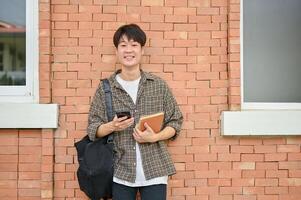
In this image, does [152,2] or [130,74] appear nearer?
A: [130,74]

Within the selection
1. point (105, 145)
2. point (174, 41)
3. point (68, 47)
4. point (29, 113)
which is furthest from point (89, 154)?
point (174, 41)

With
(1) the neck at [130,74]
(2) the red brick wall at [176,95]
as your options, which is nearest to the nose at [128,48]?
(1) the neck at [130,74]

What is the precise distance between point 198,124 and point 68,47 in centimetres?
130

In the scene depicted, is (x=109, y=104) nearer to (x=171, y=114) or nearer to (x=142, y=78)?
(x=142, y=78)

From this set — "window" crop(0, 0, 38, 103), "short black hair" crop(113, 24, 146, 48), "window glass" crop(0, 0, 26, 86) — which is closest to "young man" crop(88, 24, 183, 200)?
"short black hair" crop(113, 24, 146, 48)

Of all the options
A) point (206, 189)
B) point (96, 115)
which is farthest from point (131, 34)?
point (206, 189)

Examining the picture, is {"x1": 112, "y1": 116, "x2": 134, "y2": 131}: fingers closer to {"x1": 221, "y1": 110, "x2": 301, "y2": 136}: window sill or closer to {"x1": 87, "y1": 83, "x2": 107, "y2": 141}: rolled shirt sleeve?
{"x1": 87, "y1": 83, "x2": 107, "y2": 141}: rolled shirt sleeve

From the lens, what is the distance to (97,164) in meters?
3.06

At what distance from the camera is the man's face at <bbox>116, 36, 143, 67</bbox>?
313cm

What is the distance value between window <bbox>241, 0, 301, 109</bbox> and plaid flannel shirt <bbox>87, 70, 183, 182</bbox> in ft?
2.78

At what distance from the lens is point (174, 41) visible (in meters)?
3.58

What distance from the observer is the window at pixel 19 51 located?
357cm

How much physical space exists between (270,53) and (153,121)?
145 cm

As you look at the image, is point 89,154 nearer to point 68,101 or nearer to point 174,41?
point 68,101
